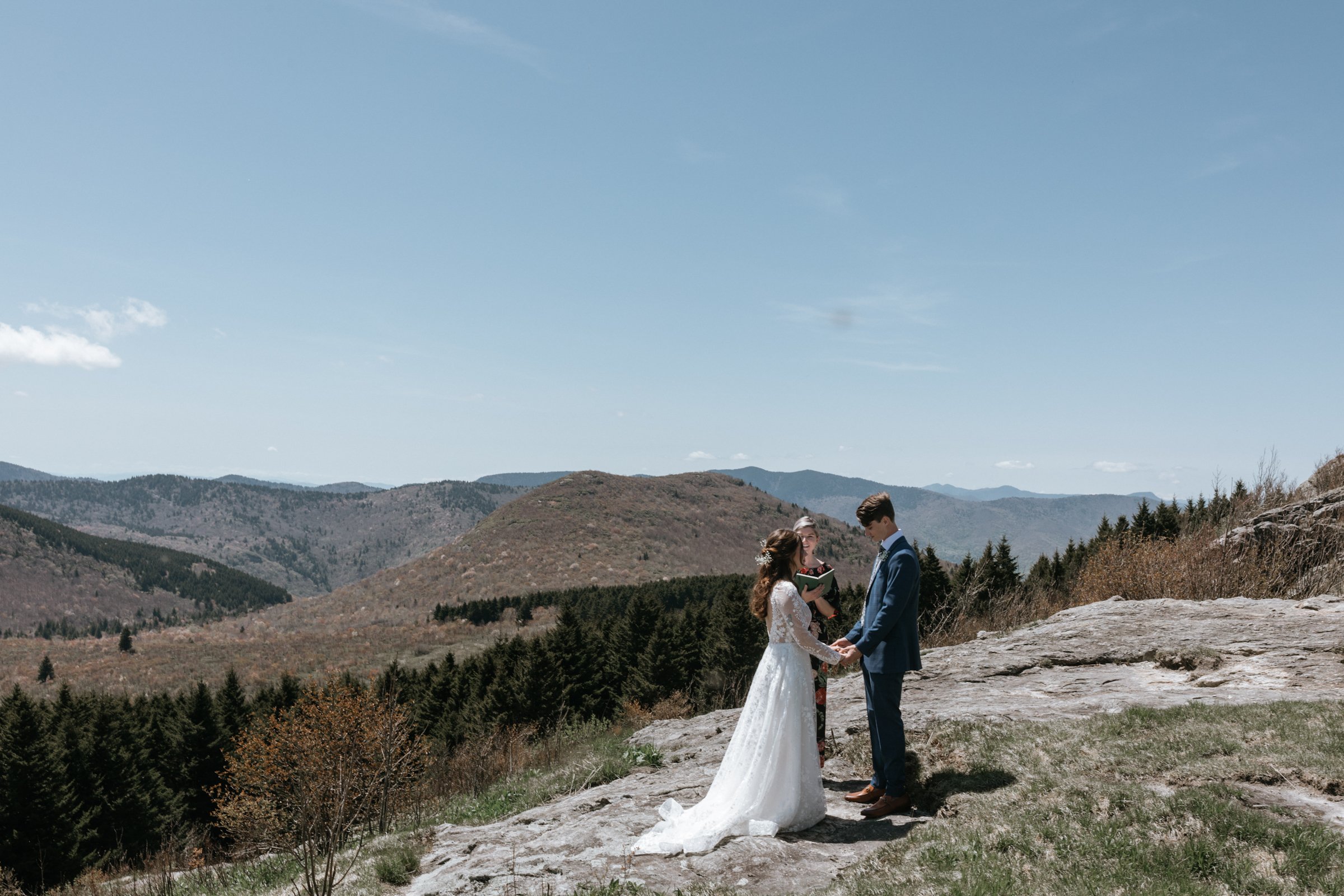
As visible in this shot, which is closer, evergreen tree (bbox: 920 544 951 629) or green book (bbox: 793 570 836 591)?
green book (bbox: 793 570 836 591)

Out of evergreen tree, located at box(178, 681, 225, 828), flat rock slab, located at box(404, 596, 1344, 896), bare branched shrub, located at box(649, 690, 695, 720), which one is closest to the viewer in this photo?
flat rock slab, located at box(404, 596, 1344, 896)

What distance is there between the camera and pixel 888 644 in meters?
6.40

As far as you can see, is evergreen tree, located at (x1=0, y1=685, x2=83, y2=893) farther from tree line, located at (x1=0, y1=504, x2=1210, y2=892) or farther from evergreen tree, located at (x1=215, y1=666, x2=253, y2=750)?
evergreen tree, located at (x1=215, y1=666, x2=253, y2=750)

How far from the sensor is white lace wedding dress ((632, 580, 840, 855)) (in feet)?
20.3

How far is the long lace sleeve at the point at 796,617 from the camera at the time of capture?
253 inches

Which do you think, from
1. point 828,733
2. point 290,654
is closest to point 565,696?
point 828,733

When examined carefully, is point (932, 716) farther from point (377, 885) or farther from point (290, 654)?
point (290, 654)

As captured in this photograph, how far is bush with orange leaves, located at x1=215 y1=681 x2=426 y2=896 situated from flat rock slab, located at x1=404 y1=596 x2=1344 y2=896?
159 cm

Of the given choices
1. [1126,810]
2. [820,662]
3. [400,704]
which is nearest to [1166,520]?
[820,662]

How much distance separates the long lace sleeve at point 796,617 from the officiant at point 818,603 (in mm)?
334

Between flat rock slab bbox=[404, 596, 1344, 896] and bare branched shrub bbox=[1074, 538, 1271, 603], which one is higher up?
bare branched shrub bbox=[1074, 538, 1271, 603]

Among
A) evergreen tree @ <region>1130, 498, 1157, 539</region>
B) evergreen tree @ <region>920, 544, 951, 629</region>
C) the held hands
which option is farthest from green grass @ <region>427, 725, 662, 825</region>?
evergreen tree @ <region>920, 544, 951, 629</region>

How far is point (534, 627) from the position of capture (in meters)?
102

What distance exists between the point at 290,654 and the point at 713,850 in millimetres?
108838
